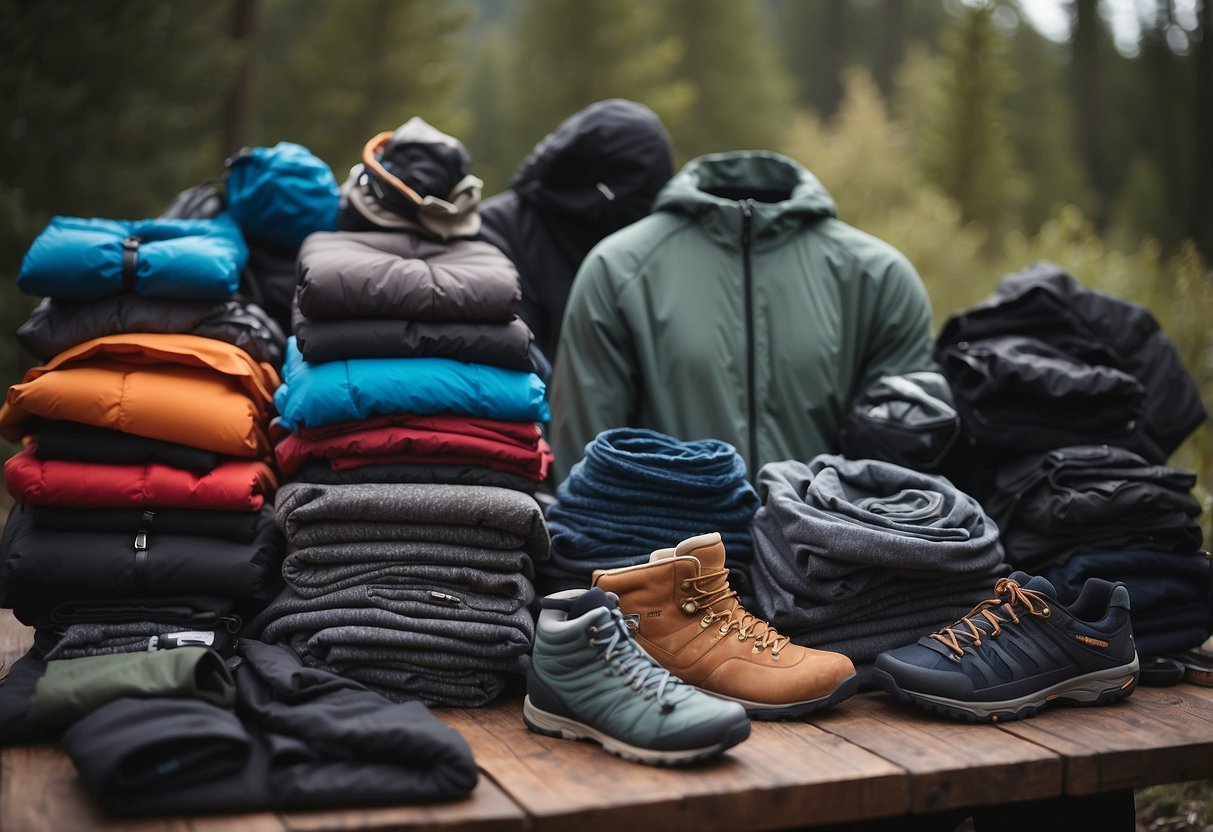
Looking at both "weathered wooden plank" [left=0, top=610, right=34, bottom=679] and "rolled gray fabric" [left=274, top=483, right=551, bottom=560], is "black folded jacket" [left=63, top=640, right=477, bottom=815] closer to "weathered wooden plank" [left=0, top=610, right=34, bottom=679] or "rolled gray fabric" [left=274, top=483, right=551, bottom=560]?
"rolled gray fabric" [left=274, top=483, right=551, bottom=560]

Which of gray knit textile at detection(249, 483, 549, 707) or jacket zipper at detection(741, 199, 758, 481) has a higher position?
jacket zipper at detection(741, 199, 758, 481)

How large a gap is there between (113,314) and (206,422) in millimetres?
326

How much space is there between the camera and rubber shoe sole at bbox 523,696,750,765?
178 cm

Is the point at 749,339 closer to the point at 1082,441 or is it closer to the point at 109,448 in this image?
the point at 1082,441

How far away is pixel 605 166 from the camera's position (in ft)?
10.8

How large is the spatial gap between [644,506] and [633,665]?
478 millimetres

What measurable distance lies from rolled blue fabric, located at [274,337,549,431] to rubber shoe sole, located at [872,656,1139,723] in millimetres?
953

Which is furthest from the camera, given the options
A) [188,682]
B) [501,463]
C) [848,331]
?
[848,331]

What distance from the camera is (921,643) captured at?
6.98 feet

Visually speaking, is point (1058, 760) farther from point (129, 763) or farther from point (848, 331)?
point (129, 763)

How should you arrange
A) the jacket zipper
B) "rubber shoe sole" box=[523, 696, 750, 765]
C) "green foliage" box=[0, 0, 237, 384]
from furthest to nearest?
"green foliage" box=[0, 0, 237, 384], the jacket zipper, "rubber shoe sole" box=[523, 696, 750, 765]

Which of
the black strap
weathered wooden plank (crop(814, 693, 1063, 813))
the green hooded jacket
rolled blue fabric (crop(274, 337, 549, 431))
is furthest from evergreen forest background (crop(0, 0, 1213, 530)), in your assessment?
the black strap

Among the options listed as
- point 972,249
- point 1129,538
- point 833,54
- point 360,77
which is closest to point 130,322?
point 1129,538

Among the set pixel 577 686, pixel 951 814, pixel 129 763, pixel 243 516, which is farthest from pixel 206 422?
pixel 951 814
